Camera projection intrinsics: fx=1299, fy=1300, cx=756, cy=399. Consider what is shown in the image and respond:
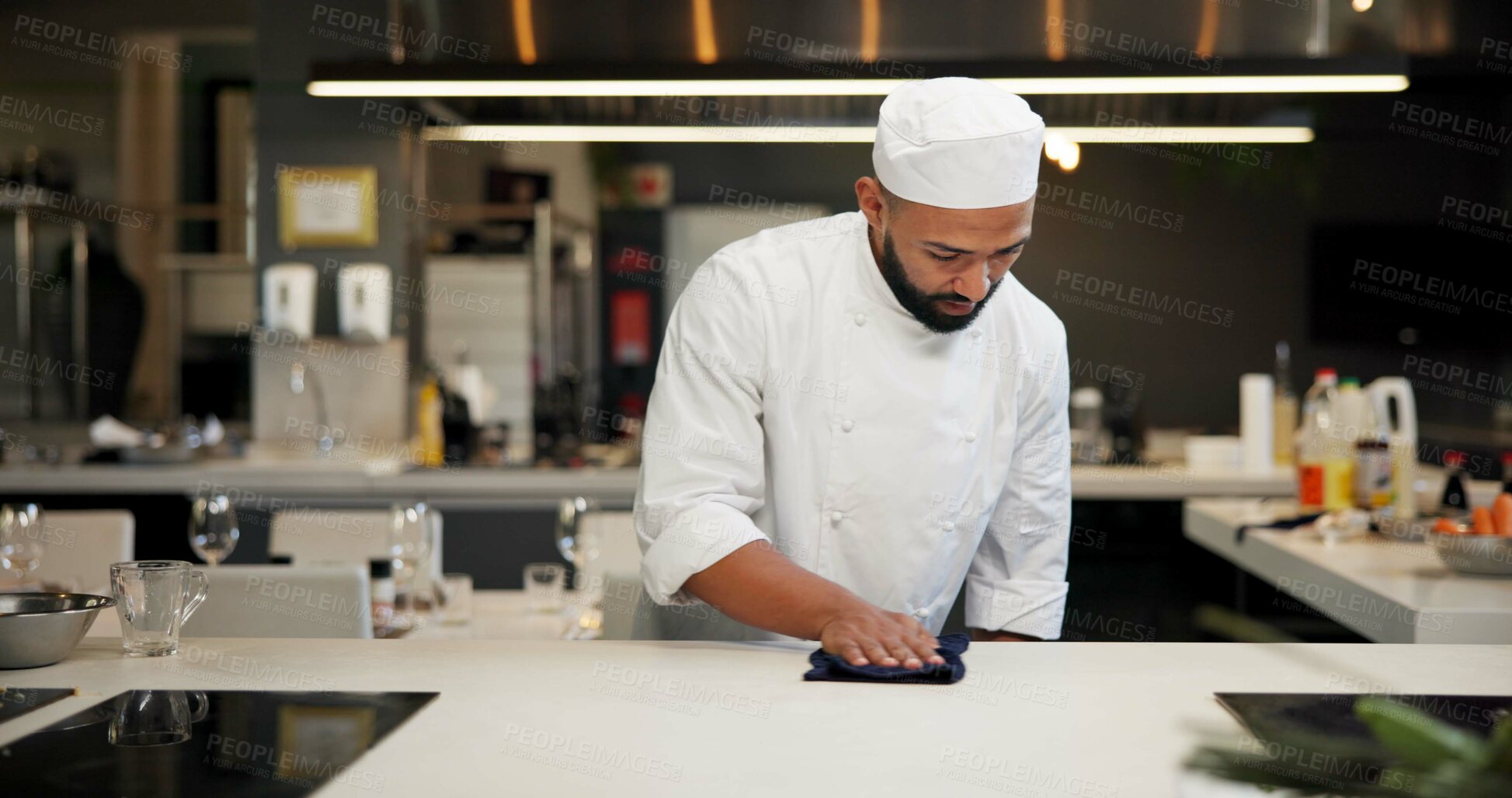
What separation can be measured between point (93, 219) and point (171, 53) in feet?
2.76

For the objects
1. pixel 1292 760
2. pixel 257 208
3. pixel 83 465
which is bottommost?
pixel 83 465

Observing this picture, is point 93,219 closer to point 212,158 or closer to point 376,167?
point 212,158

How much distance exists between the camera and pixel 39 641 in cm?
127

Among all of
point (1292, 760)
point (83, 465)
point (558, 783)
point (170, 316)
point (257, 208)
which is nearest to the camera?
point (1292, 760)

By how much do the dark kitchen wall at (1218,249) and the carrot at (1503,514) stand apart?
3.27 metres

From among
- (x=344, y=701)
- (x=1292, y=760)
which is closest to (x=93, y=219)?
(x=344, y=701)

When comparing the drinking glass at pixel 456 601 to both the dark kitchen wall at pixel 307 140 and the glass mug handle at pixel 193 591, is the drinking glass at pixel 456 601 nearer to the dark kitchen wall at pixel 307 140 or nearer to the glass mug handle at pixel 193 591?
the glass mug handle at pixel 193 591

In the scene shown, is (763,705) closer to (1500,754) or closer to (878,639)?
(878,639)

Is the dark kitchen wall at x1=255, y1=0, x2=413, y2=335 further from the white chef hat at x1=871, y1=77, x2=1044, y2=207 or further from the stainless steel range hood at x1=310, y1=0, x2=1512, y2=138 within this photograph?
the white chef hat at x1=871, y1=77, x2=1044, y2=207

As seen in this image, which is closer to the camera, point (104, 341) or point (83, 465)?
point (83, 465)

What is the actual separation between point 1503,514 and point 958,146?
1.32 meters

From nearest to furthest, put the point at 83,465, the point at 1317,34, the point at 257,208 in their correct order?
the point at 1317,34 → the point at 83,465 → the point at 257,208

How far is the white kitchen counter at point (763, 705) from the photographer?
3.12 ft

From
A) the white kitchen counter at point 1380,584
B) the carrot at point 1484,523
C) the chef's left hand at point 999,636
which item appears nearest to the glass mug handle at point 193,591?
the chef's left hand at point 999,636
